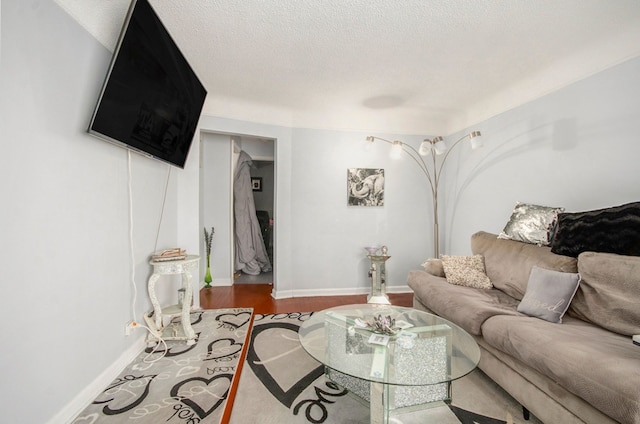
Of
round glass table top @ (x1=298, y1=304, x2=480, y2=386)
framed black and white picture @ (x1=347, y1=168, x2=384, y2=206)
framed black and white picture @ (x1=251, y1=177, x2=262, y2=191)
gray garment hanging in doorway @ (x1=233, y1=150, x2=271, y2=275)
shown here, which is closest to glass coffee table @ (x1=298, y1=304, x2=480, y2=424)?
round glass table top @ (x1=298, y1=304, x2=480, y2=386)

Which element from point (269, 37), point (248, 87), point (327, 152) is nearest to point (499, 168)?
point (327, 152)

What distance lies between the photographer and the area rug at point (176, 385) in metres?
1.49

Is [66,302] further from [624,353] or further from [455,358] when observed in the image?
[624,353]

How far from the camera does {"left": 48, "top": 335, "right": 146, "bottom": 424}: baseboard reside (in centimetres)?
142

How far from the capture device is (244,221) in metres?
4.69

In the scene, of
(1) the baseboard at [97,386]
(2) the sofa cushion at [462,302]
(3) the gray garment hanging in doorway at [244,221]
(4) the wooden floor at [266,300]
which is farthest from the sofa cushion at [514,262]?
(3) the gray garment hanging in doorway at [244,221]

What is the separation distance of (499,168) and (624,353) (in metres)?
2.14

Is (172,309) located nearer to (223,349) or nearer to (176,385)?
(223,349)

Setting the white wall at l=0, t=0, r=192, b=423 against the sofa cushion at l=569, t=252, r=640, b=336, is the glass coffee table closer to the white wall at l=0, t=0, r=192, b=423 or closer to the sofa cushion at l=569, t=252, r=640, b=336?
the sofa cushion at l=569, t=252, r=640, b=336

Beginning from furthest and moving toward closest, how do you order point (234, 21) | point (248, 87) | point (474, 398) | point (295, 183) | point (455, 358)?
point (295, 183) → point (248, 87) → point (234, 21) → point (474, 398) → point (455, 358)

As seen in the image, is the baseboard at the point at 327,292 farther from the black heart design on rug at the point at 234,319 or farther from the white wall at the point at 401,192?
the black heart design on rug at the point at 234,319

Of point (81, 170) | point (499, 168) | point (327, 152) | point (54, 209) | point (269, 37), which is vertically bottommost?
point (54, 209)

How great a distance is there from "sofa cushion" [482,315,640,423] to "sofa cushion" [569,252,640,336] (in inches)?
2.6

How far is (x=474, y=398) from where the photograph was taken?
1685 mm
